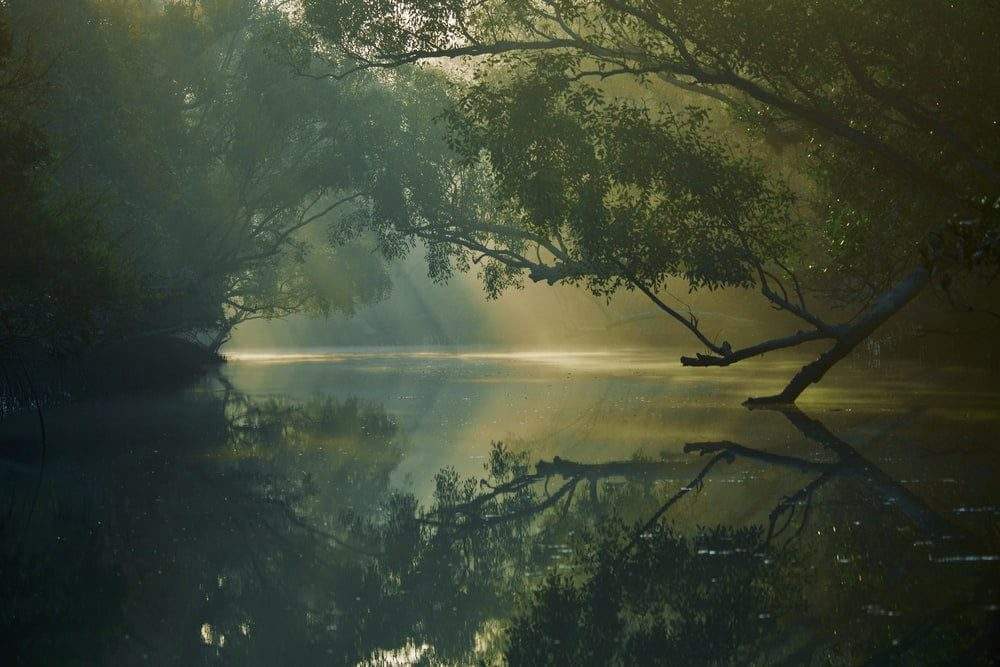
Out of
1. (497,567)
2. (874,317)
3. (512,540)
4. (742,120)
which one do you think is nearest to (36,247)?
(512,540)

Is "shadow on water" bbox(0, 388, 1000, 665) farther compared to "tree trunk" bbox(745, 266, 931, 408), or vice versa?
"tree trunk" bbox(745, 266, 931, 408)

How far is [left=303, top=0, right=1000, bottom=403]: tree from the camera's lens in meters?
20.3

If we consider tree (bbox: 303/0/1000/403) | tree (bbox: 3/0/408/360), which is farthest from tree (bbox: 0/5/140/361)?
tree (bbox: 303/0/1000/403)

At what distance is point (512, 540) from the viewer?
12242mm

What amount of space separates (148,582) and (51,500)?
5.51 metres

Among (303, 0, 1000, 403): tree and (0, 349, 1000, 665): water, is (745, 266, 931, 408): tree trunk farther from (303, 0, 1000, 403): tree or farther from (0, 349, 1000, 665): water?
(0, 349, 1000, 665): water

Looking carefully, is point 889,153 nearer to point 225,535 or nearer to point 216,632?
point 225,535

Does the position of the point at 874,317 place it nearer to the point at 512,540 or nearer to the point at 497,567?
the point at 512,540

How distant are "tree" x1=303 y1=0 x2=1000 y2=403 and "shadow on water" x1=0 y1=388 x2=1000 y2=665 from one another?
18.4 ft

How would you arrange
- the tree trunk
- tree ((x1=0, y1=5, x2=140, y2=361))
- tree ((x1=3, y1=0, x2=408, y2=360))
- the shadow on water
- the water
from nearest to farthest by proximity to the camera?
the shadow on water
the water
tree ((x1=0, y1=5, x2=140, y2=361))
tree ((x1=3, y1=0, x2=408, y2=360))
the tree trunk

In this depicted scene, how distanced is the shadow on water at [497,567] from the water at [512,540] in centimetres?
4

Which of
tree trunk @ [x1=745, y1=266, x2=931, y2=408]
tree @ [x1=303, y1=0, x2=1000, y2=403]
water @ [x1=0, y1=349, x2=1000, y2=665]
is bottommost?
water @ [x1=0, y1=349, x2=1000, y2=665]

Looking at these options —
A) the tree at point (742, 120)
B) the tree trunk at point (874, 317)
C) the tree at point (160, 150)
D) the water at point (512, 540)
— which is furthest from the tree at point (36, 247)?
the tree trunk at point (874, 317)

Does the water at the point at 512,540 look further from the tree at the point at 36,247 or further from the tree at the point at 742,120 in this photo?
the tree at the point at 742,120
